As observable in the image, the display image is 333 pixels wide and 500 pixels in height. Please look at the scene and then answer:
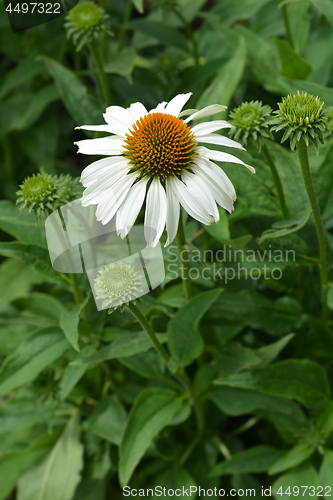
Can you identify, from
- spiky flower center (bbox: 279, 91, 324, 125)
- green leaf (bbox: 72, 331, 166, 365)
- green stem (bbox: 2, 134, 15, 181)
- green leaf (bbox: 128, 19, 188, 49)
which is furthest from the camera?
green stem (bbox: 2, 134, 15, 181)

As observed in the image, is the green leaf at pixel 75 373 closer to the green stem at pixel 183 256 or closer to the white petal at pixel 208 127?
the green stem at pixel 183 256

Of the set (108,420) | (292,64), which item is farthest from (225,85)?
(108,420)

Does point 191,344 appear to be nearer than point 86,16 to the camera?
Yes

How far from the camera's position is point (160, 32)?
5.65 ft

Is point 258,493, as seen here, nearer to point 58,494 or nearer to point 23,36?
point 58,494

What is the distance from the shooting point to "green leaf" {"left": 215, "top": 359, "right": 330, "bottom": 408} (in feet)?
3.55

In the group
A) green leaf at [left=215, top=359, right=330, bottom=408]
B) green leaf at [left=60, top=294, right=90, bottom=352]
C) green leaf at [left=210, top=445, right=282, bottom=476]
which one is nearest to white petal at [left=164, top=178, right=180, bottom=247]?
green leaf at [left=60, top=294, right=90, bottom=352]

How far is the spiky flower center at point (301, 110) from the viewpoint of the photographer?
2.54 feet

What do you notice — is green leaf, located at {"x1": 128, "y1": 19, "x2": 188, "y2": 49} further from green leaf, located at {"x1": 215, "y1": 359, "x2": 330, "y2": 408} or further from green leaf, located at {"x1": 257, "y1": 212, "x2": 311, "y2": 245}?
green leaf, located at {"x1": 215, "y1": 359, "x2": 330, "y2": 408}

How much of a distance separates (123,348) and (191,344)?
0.57ft

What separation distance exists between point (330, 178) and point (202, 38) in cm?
108

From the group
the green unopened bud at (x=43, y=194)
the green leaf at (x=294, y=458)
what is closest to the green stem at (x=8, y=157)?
the green unopened bud at (x=43, y=194)

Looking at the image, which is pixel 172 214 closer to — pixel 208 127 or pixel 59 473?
pixel 208 127

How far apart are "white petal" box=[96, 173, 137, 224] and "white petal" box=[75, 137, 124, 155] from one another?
2.8 inches
